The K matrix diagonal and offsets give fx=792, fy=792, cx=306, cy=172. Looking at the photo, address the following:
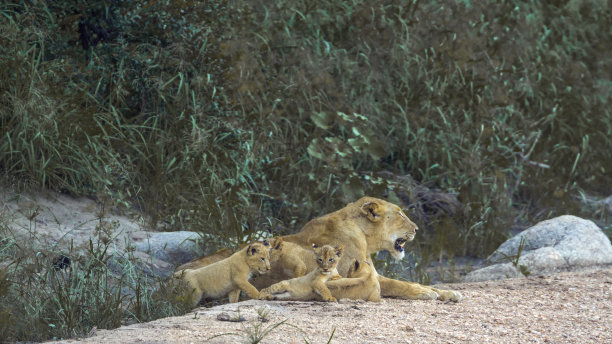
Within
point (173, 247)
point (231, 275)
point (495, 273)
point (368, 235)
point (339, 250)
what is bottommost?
point (495, 273)

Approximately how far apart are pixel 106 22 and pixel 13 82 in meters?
1.34

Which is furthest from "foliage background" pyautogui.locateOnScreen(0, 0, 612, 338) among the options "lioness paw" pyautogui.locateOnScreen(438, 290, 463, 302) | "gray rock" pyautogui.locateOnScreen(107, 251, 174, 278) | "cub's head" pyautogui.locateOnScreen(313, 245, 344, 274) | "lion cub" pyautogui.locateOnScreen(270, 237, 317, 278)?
"lioness paw" pyautogui.locateOnScreen(438, 290, 463, 302)

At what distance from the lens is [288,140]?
8992 millimetres

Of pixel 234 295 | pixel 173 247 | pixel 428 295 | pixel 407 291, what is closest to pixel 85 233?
pixel 173 247

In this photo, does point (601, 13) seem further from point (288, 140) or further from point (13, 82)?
point (13, 82)

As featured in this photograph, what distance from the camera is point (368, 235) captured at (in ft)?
18.7

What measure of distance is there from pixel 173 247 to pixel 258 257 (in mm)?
1556

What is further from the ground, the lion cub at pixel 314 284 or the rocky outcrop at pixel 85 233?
the lion cub at pixel 314 284

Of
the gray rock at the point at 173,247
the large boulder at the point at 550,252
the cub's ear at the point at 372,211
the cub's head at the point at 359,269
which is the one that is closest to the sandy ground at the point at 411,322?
the cub's head at the point at 359,269

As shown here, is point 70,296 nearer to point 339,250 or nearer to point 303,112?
point 339,250

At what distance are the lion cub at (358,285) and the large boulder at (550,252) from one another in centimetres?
207

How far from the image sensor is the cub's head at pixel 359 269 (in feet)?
17.7

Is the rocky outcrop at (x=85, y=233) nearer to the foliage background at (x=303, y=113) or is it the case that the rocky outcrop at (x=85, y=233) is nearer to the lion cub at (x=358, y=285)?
the foliage background at (x=303, y=113)

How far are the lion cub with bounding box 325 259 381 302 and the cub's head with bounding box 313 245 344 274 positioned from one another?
22cm
